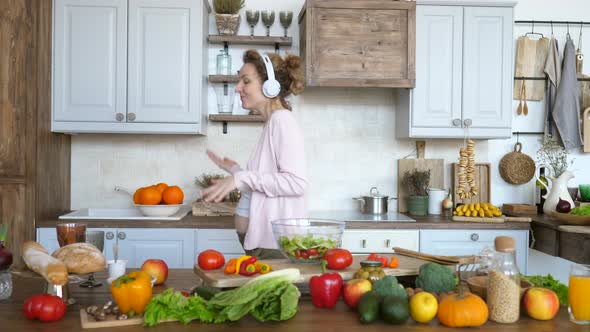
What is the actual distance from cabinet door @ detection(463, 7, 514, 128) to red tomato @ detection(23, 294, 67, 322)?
9.96 feet

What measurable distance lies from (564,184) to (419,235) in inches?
41.8

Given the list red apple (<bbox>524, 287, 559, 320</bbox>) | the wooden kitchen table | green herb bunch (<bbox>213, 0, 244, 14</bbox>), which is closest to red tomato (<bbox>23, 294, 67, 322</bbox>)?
the wooden kitchen table

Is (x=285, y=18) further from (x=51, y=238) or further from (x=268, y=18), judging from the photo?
(x=51, y=238)

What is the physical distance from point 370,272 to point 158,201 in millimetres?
2267

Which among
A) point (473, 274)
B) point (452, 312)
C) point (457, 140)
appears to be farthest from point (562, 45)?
point (452, 312)

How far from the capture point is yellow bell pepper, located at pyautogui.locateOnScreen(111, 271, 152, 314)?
5.32 ft

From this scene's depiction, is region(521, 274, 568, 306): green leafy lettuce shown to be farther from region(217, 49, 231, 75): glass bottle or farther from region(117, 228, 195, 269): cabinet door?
region(217, 49, 231, 75): glass bottle

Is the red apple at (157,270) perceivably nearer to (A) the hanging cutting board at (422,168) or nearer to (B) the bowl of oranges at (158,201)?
(B) the bowl of oranges at (158,201)

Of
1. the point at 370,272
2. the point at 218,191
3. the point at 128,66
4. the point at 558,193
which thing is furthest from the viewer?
the point at 558,193

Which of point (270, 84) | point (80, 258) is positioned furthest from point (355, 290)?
point (270, 84)

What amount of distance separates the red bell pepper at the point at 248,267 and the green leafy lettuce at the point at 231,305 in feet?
0.69

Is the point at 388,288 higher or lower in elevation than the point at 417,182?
lower

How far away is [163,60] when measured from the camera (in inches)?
152

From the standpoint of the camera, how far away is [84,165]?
4285 mm
